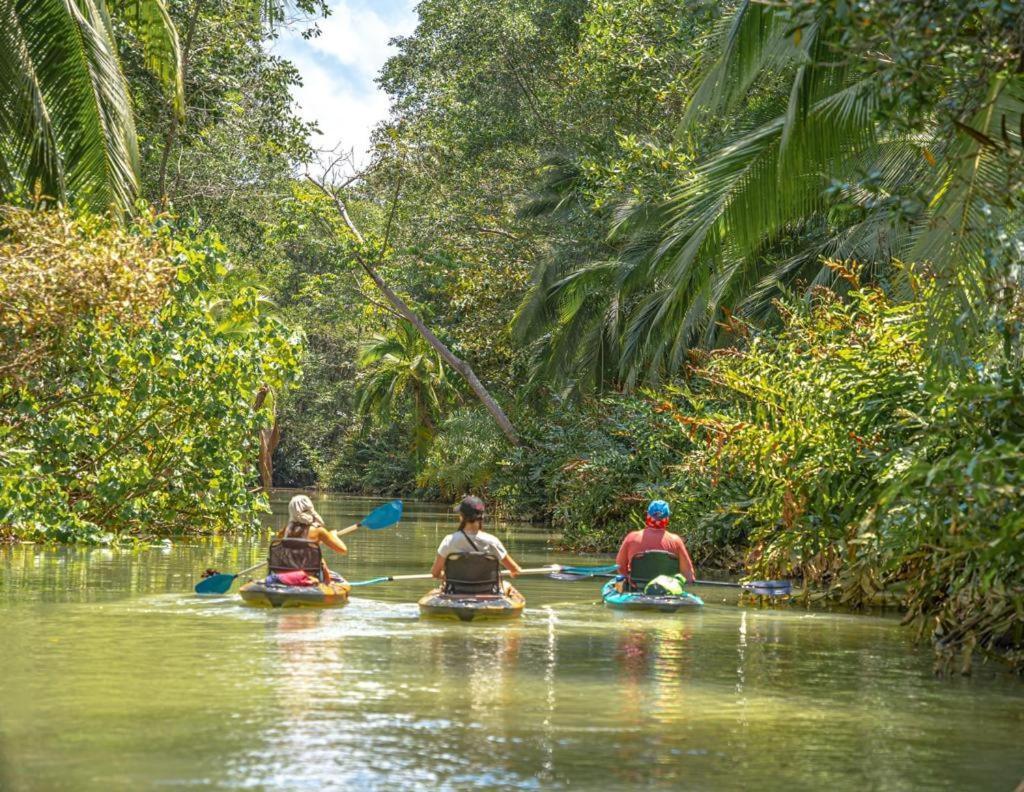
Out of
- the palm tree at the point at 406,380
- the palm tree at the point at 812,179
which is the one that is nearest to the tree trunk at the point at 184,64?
the palm tree at the point at 812,179

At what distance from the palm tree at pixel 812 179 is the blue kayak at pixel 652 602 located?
3.41 metres

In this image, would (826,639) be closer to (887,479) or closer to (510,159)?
(887,479)

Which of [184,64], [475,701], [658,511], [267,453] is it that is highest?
[184,64]

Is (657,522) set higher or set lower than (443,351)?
lower

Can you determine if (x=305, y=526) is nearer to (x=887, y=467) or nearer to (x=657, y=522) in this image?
(x=657, y=522)

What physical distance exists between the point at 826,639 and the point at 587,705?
526cm

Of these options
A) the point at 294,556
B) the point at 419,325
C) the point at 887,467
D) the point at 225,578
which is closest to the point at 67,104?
the point at 225,578

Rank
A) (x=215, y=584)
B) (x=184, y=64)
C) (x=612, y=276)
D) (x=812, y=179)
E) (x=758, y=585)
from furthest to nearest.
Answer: (x=612, y=276)
(x=184, y=64)
(x=758, y=585)
(x=215, y=584)
(x=812, y=179)

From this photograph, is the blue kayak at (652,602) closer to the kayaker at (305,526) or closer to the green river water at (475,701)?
the green river water at (475,701)

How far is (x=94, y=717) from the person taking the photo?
9.13 meters

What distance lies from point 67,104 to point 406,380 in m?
38.5

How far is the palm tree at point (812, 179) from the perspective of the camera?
1043 centimetres

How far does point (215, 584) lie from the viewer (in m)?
17.1

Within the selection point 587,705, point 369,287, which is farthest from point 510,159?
point 587,705
